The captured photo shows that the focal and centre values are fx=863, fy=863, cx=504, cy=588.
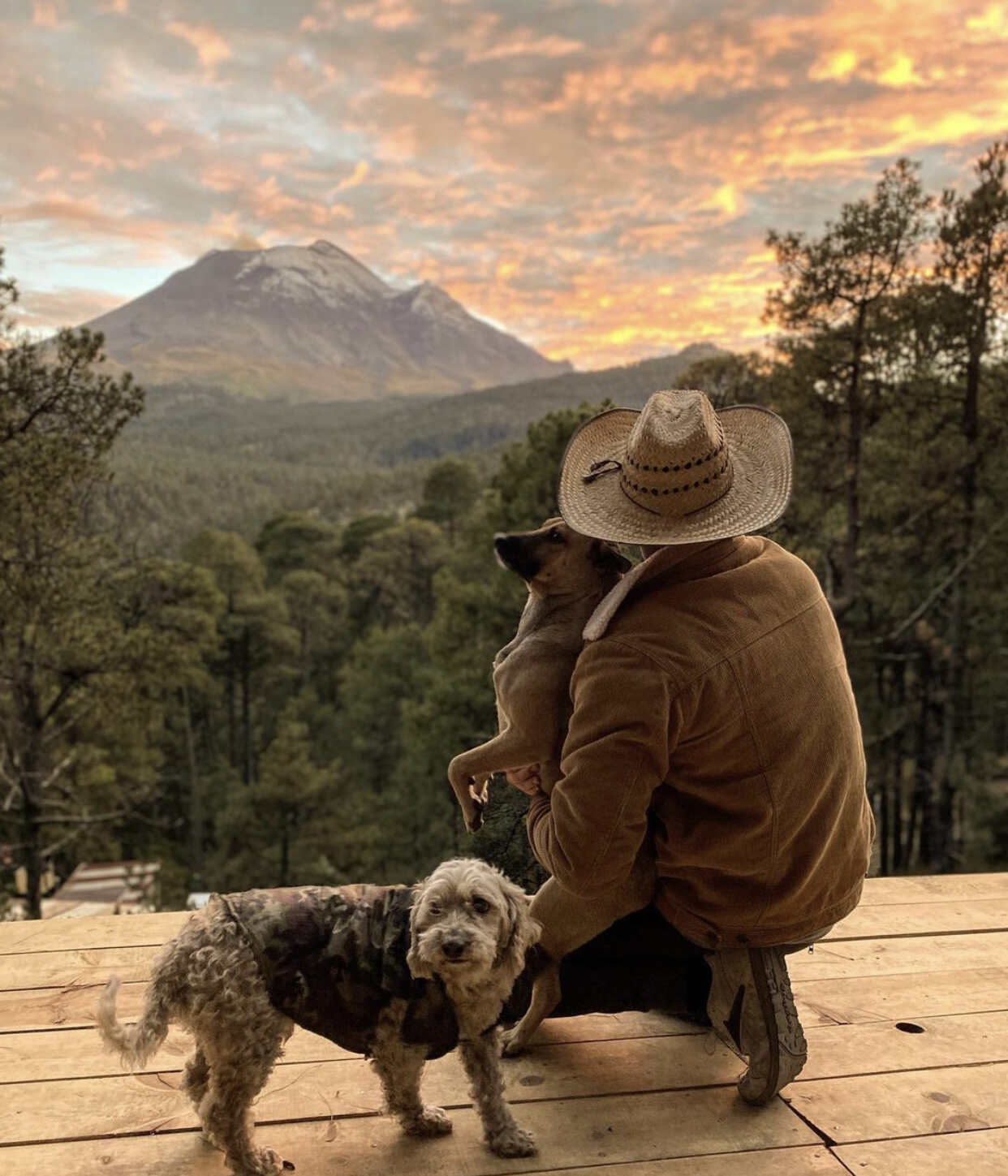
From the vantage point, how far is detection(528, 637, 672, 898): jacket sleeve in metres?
1.55

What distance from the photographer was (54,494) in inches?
271

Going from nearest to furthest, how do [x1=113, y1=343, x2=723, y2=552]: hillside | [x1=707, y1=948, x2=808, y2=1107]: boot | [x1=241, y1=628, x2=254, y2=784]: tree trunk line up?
[x1=707, y1=948, x2=808, y2=1107]: boot, [x1=241, y1=628, x2=254, y2=784]: tree trunk, [x1=113, y1=343, x2=723, y2=552]: hillside

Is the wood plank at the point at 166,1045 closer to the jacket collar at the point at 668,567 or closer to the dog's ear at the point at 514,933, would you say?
the dog's ear at the point at 514,933

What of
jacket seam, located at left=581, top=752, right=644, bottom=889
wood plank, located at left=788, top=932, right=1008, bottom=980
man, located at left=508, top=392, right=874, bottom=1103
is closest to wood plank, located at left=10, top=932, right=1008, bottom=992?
wood plank, located at left=788, top=932, right=1008, bottom=980

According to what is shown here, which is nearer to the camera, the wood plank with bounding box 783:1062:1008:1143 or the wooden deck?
the wooden deck

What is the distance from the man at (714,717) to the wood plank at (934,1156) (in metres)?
0.21

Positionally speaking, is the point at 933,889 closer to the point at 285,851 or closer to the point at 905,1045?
the point at 905,1045

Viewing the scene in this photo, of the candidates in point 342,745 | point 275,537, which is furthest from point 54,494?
point 275,537

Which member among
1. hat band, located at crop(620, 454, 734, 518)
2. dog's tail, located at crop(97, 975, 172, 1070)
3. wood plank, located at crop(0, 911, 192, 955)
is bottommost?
wood plank, located at crop(0, 911, 192, 955)

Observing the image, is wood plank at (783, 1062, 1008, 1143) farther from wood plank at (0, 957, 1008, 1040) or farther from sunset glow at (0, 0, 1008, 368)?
sunset glow at (0, 0, 1008, 368)

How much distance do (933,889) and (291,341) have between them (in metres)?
177

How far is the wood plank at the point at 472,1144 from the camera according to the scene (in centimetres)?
172

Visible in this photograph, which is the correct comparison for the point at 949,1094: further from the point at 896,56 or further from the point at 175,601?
the point at 175,601

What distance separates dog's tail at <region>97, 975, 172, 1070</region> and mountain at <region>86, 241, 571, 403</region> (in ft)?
381
